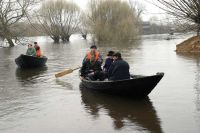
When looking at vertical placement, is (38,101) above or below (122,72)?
below

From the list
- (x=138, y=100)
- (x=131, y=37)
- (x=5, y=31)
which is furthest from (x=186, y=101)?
(x=131, y=37)

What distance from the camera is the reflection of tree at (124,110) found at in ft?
26.7

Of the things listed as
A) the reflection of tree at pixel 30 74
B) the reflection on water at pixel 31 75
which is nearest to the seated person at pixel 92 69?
the reflection on water at pixel 31 75

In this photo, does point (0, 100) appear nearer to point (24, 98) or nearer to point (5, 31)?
point (24, 98)

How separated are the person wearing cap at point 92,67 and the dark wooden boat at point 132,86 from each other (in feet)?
2.77

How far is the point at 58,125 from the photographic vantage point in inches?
327

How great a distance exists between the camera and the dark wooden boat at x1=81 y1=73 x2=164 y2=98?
32.2 ft

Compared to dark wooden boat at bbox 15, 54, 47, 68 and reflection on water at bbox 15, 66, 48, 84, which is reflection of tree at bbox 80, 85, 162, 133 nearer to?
reflection on water at bbox 15, 66, 48, 84

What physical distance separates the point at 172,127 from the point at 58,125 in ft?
8.07

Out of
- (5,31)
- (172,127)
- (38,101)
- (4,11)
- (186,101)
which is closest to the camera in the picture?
(172,127)

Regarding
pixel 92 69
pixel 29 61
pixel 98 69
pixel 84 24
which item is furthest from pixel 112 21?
pixel 98 69

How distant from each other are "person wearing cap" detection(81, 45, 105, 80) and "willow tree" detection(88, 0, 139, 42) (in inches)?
1506

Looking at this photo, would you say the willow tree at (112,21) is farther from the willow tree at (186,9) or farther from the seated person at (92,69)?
the willow tree at (186,9)

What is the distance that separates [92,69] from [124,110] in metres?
3.43
